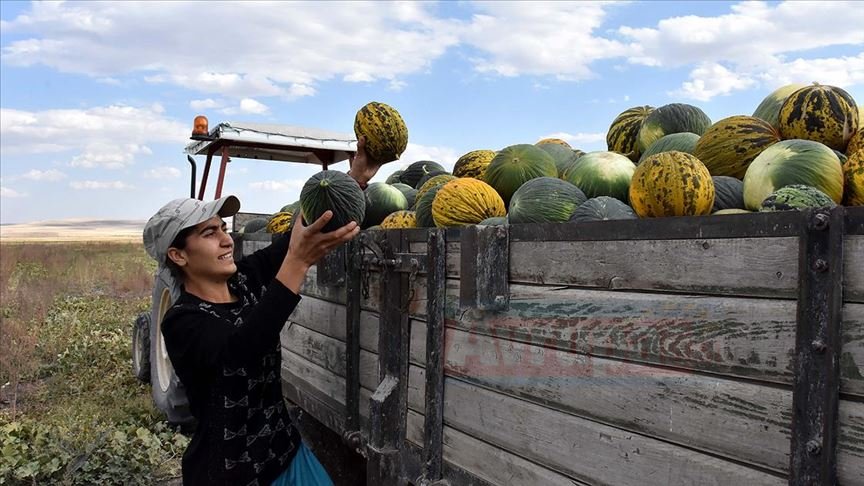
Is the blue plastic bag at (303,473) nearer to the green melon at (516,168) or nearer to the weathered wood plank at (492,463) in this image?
the weathered wood plank at (492,463)

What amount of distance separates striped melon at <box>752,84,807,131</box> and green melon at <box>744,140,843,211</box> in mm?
681

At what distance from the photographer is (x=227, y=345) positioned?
242 centimetres

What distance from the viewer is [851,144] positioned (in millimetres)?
2520

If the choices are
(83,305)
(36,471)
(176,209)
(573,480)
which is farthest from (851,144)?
(83,305)

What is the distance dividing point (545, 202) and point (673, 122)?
1.18 m

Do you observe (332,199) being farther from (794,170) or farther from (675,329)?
(794,170)

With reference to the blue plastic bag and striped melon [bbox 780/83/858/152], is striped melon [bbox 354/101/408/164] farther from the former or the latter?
striped melon [bbox 780/83/858/152]

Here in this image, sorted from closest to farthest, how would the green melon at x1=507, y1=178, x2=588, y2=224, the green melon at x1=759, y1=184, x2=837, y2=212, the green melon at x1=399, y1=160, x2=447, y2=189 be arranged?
the green melon at x1=759, y1=184, x2=837, y2=212 < the green melon at x1=507, y1=178, x2=588, y2=224 < the green melon at x1=399, y1=160, x2=447, y2=189

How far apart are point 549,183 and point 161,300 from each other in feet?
14.5

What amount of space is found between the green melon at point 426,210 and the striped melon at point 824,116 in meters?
1.59

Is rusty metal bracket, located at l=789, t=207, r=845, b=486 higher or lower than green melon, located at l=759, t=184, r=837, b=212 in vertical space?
lower

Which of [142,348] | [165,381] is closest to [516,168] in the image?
[165,381]

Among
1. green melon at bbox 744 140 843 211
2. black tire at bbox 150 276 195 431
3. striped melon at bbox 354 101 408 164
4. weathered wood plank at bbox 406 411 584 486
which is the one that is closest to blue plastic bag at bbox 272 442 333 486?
weathered wood plank at bbox 406 411 584 486

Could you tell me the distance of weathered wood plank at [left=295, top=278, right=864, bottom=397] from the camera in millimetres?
1404
